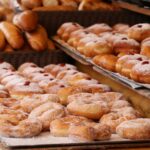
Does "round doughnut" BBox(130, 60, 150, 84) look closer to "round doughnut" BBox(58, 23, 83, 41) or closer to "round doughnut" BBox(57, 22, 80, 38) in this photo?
"round doughnut" BBox(58, 23, 83, 41)

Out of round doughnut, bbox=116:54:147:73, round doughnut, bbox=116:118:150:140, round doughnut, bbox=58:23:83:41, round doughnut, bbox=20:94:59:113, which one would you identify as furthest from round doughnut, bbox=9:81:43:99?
round doughnut, bbox=58:23:83:41

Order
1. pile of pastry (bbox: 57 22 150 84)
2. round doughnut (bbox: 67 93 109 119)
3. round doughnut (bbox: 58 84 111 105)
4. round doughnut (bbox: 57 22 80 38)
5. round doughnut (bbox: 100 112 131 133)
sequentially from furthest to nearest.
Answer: round doughnut (bbox: 57 22 80 38)
round doughnut (bbox: 58 84 111 105)
pile of pastry (bbox: 57 22 150 84)
round doughnut (bbox: 67 93 109 119)
round doughnut (bbox: 100 112 131 133)

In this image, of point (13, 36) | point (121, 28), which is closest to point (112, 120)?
point (121, 28)

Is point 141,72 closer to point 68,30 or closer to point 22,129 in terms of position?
point 22,129

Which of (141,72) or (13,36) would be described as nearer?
(141,72)

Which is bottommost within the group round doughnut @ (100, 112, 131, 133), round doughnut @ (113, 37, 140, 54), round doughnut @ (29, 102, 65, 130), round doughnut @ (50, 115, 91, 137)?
round doughnut @ (29, 102, 65, 130)

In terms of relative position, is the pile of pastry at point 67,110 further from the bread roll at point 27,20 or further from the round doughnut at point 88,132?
the bread roll at point 27,20
